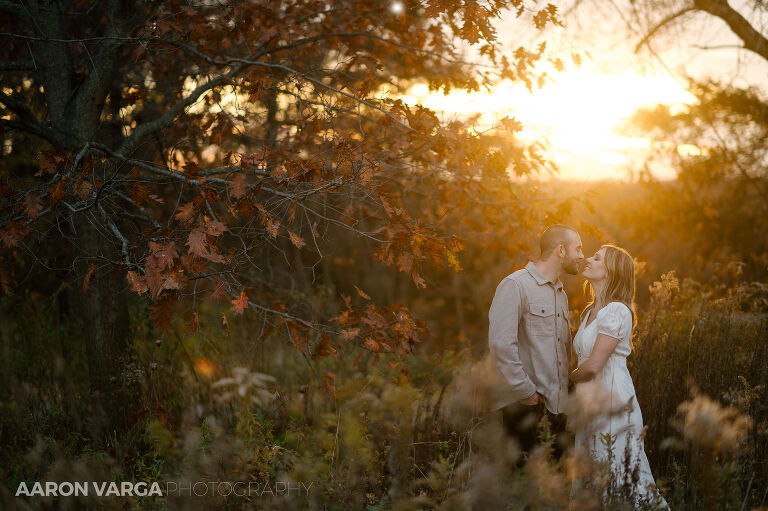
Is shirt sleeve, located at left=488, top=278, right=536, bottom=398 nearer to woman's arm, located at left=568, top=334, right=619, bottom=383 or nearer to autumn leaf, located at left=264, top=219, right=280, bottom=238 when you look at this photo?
woman's arm, located at left=568, top=334, right=619, bottom=383

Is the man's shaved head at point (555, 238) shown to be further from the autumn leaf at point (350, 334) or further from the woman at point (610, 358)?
the autumn leaf at point (350, 334)

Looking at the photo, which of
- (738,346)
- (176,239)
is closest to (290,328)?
(176,239)

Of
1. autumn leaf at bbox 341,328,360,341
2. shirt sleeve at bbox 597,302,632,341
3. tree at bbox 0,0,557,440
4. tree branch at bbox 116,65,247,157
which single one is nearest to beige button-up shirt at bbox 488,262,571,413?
shirt sleeve at bbox 597,302,632,341

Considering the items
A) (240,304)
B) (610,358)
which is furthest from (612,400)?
(240,304)

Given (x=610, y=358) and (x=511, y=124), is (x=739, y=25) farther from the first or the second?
(x=610, y=358)

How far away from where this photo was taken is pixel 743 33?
7.47 meters

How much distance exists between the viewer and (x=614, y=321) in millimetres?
3492

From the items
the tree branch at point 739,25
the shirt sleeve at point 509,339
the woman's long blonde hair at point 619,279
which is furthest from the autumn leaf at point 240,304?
the tree branch at point 739,25

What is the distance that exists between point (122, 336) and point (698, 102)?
9749mm

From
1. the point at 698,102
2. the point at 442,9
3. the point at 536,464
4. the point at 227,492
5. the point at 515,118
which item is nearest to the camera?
A: the point at 536,464

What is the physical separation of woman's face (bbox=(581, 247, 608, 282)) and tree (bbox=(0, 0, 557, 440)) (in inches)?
37.6

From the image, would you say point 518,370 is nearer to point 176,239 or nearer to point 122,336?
point 176,239

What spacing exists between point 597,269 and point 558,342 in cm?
56

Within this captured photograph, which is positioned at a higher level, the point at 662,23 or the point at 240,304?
the point at 662,23
